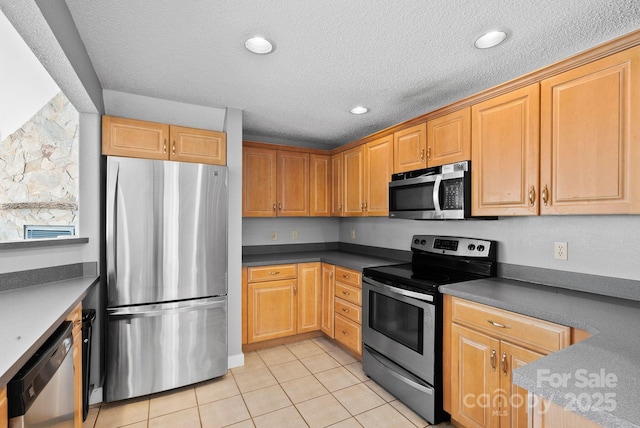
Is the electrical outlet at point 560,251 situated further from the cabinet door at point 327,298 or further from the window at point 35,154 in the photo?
the window at point 35,154

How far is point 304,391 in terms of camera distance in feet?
7.86

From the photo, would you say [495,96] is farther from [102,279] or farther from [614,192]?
[102,279]

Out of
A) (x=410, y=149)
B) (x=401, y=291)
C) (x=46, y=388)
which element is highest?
(x=410, y=149)

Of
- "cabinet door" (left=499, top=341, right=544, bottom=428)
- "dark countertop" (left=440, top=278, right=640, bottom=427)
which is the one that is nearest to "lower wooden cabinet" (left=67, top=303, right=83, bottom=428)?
A: "dark countertop" (left=440, top=278, right=640, bottom=427)

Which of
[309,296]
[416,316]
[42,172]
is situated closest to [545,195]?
[416,316]

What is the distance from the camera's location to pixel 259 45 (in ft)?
5.66

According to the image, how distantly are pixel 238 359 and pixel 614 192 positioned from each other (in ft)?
9.53

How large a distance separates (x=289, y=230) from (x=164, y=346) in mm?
1895

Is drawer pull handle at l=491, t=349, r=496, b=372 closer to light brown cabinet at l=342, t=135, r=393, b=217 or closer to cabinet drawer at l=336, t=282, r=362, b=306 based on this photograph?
cabinet drawer at l=336, t=282, r=362, b=306

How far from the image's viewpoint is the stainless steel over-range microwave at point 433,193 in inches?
86.7

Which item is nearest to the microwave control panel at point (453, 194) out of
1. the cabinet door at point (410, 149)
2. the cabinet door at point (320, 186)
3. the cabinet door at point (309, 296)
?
the cabinet door at point (410, 149)

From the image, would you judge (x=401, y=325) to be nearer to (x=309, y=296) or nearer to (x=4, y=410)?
(x=309, y=296)

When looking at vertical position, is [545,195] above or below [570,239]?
above

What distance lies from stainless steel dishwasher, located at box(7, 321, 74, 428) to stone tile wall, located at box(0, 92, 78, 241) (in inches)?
51.2
